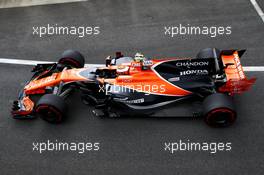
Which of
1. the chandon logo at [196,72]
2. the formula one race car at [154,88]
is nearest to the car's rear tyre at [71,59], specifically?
the formula one race car at [154,88]

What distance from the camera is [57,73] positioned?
25.8 feet

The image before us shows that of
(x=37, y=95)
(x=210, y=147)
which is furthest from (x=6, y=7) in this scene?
(x=210, y=147)

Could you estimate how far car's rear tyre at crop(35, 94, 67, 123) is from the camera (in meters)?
6.97

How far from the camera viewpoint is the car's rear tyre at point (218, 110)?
21.6 ft

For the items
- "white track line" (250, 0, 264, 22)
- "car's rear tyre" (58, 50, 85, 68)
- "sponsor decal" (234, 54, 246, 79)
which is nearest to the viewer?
"sponsor decal" (234, 54, 246, 79)

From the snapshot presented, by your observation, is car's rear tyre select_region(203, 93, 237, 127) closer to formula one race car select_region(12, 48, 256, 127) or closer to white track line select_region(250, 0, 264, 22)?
formula one race car select_region(12, 48, 256, 127)

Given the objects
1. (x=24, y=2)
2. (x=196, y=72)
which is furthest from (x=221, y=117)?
(x=24, y=2)

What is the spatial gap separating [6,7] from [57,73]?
16.7ft

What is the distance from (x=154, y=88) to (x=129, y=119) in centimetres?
94

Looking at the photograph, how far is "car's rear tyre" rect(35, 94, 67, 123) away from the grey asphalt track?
0.97 ft

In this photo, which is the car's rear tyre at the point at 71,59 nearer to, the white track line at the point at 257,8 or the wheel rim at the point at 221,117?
the wheel rim at the point at 221,117

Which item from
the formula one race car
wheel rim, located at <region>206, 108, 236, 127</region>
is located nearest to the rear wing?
the formula one race car

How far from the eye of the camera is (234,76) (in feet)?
23.3

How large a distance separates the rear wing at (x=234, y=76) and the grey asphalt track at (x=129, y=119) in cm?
68
